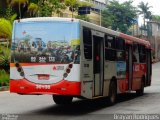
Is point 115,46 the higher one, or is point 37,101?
point 115,46

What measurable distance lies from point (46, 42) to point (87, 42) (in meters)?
1.32

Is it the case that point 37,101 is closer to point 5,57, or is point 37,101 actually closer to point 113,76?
point 113,76

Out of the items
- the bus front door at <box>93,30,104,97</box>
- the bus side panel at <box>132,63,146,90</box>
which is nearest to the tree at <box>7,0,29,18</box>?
the bus side panel at <box>132,63,146,90</box>

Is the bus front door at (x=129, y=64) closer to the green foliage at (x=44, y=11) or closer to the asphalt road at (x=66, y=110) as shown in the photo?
the asphalt road at (x=66, y=110)

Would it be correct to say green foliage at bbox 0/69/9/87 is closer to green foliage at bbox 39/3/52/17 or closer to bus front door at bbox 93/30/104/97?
green foliage at bbox 39/3/52/17

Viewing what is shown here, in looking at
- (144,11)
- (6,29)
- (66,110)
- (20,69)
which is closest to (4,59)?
(6,29)

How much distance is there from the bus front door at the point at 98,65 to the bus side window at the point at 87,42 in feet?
1.56

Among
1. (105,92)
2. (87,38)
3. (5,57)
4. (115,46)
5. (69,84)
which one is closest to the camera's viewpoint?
(69,84)

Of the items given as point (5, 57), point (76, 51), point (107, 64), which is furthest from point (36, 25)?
point (5, 57)

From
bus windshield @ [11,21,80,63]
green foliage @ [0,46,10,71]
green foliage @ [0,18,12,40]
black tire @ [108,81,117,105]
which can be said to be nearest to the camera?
bus windshield @ [11,21,80,63]

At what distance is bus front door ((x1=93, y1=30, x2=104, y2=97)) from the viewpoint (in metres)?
15.3

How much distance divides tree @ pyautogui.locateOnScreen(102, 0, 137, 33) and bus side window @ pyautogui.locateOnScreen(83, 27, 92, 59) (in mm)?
75556

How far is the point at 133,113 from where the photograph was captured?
46.9ft

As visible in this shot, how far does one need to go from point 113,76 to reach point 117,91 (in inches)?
36.4
